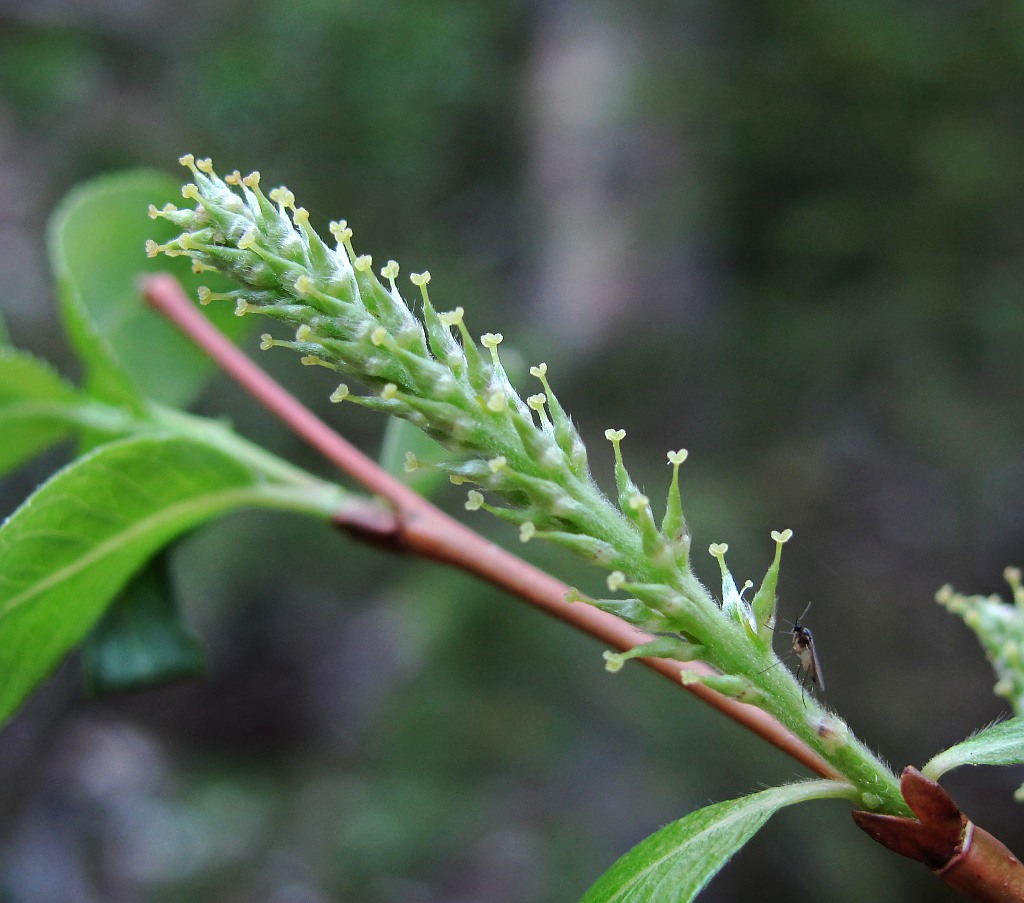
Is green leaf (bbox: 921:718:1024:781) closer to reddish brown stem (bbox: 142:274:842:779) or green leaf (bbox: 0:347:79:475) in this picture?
reddish brown stem (bbox: 142:274:842:779)

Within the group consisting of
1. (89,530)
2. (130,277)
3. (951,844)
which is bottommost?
(951,844)

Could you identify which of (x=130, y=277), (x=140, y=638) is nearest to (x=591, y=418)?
(x=130, y=277)

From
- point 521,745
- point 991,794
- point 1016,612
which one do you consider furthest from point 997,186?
point 1016,612

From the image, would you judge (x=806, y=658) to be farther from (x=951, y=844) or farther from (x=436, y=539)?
(x=436, y=539)

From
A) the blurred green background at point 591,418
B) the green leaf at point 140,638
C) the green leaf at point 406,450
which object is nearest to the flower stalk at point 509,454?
the green leaf at point 406,450

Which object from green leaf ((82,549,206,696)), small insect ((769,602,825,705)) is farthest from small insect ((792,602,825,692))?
green leaf ((82,549,206,696))
